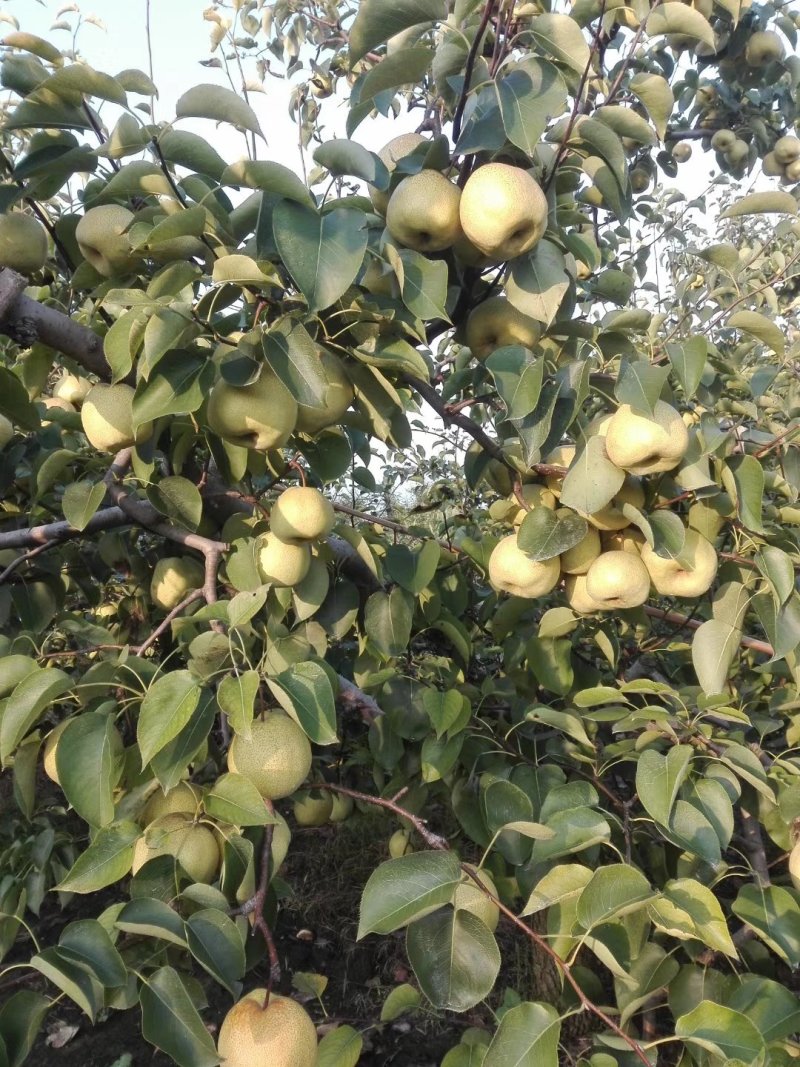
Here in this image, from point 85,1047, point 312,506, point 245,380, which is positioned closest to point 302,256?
point 245,380

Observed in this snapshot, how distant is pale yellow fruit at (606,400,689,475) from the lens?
3.95 ft

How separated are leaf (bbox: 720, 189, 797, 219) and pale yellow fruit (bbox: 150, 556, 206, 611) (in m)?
1.39

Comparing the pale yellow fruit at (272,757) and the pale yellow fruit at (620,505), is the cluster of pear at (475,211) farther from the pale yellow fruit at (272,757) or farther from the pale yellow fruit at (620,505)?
the pale yellow fruit at (272,757)

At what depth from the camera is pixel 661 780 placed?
1.09 metres

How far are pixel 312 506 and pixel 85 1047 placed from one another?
222cm

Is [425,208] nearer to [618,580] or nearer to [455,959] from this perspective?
[618,580]

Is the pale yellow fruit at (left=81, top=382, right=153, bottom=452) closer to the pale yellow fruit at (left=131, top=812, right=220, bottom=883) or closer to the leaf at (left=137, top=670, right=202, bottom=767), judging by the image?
the leaf at (left=137, top=670, right=202, bottom=767)

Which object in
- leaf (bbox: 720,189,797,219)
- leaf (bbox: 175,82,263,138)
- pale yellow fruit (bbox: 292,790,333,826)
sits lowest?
pale yellow fruit (bbox: 292,790,333,826)

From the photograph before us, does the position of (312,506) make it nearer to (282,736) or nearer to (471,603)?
(282,736)

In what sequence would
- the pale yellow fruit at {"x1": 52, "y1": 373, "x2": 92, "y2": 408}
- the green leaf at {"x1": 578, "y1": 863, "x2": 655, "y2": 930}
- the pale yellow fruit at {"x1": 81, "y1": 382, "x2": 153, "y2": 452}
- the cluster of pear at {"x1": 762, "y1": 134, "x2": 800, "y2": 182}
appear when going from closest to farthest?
the green leaf at {"x1": 578, "y1": 863, "x2": 655, "y2": 930}
the pale yellow fruit at {"x1": 81, "y1": 382, "x2": 153, "y2": 452}
the pale yellow fruit at {"x1": 52, "y1": 373, "x2": 92, "y2": 408}
the cluster of pear at {"x1": 762, "y1": 134, "x2": 800, "y2": 182}

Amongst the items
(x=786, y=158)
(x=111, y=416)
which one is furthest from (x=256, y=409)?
(x=786, y=158)

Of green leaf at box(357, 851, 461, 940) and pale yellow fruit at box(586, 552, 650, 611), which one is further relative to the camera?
pale yellow fruit at box(586, 552, 650, 611)

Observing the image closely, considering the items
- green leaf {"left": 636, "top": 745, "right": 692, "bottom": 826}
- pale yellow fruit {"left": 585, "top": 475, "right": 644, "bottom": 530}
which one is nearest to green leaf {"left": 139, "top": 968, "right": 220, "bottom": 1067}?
green leaf {"left": 636, "top": 745, "right": 692, "bottom": 826}

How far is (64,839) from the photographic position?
221cm
